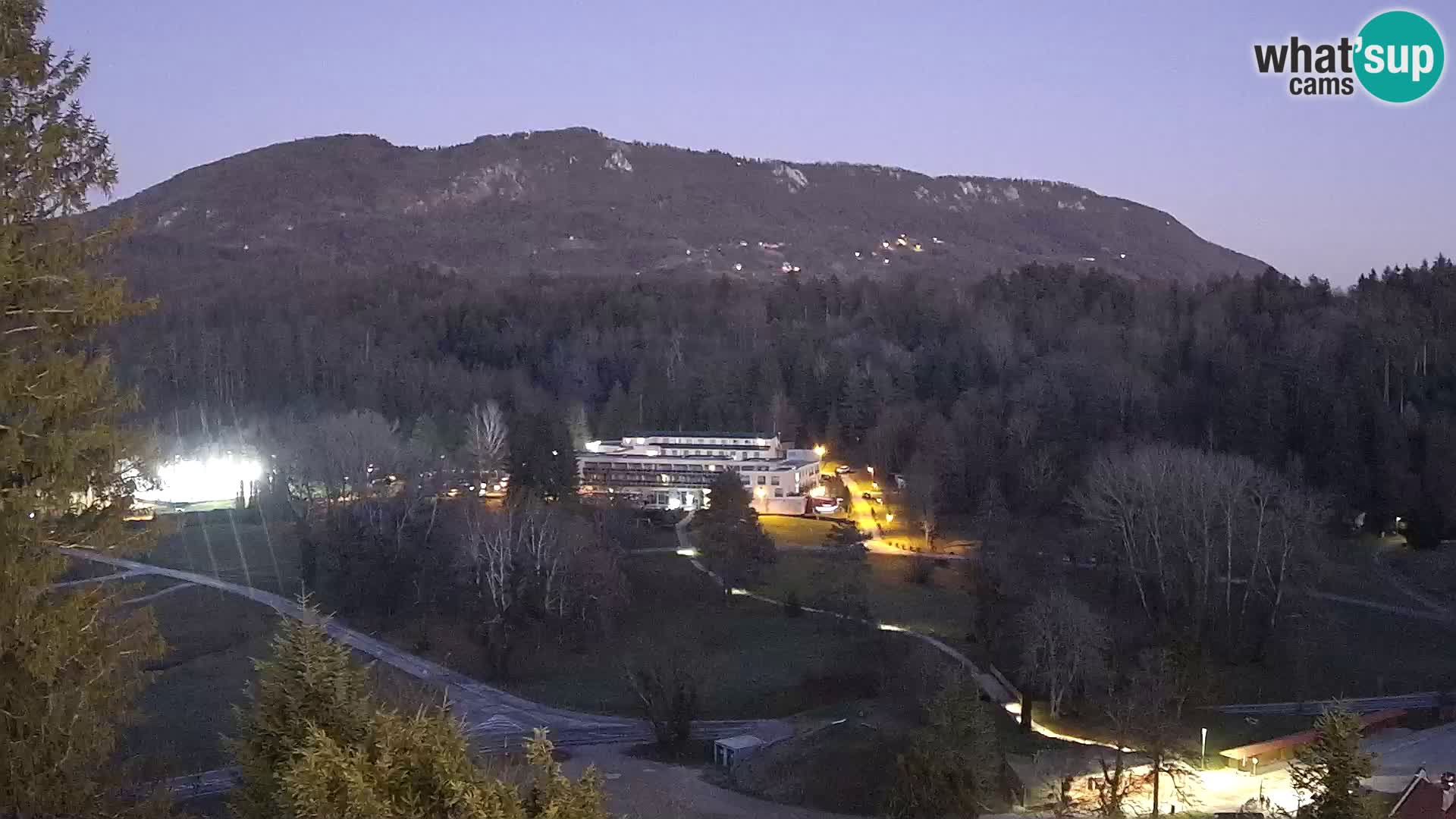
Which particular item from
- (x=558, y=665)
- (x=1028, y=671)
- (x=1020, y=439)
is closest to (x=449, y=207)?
(x=1020, y=439)

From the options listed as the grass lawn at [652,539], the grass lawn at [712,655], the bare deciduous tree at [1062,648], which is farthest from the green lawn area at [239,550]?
the bare deciduous tree at [1062,648]

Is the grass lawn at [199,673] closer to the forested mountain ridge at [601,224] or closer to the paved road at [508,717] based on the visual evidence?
the paved road at [508,717]

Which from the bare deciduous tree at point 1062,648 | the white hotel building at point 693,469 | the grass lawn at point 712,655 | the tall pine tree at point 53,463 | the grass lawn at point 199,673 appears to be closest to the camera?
the tall pine tree at point 53,463

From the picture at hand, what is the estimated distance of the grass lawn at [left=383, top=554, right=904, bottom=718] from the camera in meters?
25.5

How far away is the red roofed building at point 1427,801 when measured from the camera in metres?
14.4

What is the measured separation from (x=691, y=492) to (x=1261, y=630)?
23578 mm

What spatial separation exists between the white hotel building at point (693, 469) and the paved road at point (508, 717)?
562 inches

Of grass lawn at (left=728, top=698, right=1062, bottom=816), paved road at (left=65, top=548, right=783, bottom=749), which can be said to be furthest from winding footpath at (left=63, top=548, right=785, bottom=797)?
grass lawn at (left=728, top=698, right=1062, bottom=816)

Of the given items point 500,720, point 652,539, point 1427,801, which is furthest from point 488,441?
point 1427,801

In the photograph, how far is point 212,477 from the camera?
1869 inches

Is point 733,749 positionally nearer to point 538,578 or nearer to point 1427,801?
point 1427,801

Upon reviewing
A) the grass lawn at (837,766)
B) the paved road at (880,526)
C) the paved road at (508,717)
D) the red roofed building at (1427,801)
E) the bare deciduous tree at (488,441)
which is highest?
the bare deciduous tree at (488,441)

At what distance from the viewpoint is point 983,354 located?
5662 cm

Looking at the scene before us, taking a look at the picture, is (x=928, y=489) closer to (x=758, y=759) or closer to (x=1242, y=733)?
(x=1242, y=733)
